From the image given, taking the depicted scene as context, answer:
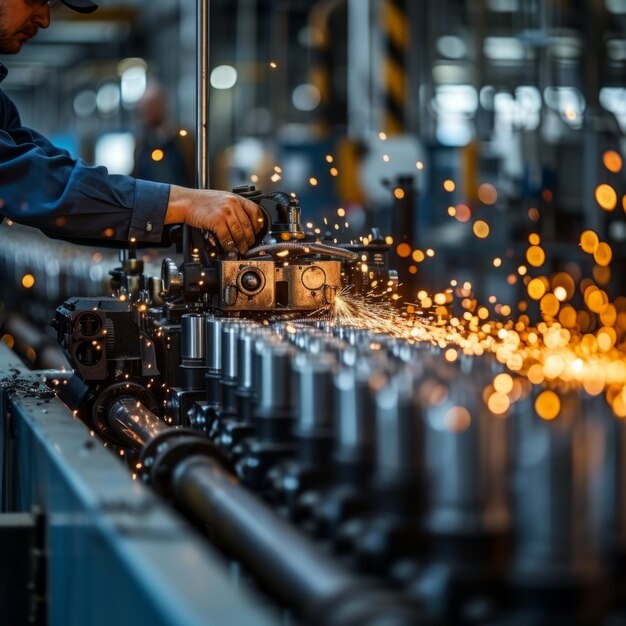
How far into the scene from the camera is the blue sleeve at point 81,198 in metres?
2.23

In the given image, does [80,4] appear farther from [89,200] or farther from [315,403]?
[315,403]

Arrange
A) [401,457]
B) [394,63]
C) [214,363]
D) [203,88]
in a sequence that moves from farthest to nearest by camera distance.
Answer: [394,63] < [203,88] < [214,363] < [401,457]

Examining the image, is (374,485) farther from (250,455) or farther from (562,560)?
(250,455)

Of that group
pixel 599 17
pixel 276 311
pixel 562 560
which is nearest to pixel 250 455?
pixel 562 560

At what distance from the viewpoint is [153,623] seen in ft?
3.03

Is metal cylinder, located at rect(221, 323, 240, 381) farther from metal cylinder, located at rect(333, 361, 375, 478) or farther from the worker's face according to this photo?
the worker's face

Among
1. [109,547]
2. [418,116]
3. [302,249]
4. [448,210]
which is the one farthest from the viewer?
[418,116]

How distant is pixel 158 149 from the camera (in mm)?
5805

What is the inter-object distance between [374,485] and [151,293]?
1.41 meters

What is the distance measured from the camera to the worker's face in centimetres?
273

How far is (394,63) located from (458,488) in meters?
7.80

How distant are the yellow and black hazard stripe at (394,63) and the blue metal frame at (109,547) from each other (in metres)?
6.87

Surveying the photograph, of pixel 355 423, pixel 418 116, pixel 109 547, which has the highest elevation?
pixel 418 116

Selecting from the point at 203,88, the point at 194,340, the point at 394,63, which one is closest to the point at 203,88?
the point at 203,88
